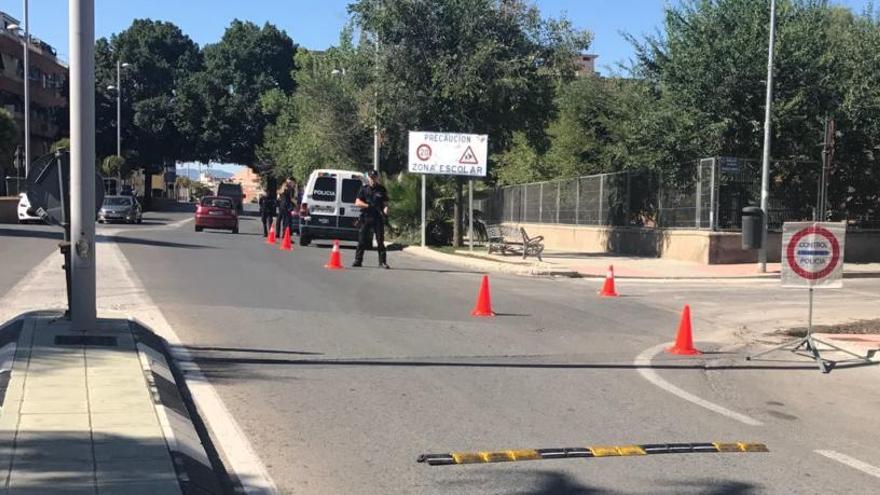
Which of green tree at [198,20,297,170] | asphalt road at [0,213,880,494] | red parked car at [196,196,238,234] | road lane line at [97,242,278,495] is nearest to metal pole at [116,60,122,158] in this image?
green tree at [198,20,297,170]

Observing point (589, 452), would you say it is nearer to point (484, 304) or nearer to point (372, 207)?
point (484, 304)

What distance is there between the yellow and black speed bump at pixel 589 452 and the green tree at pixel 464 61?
17872 mm

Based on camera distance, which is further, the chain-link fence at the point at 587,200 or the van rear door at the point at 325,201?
the chain-link fence at the point at 587,200

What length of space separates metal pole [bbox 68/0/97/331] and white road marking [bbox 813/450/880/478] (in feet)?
20.5

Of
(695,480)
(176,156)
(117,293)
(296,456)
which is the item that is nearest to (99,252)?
(117,293)

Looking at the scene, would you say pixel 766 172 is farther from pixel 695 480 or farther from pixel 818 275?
pixel 695 480

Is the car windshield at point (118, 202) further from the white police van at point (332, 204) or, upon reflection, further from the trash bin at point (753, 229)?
the trash bin at point (753, 229)

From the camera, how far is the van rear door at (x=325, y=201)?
23.8 meters

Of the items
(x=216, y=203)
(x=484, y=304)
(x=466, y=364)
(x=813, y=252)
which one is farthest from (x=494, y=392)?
(x=216, y=203)

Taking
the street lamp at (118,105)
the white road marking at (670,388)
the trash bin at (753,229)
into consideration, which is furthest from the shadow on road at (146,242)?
the street lamp at (118,105)

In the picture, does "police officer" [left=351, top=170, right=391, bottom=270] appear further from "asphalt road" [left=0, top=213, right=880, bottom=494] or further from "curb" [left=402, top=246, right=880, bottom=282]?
"curb" [left=402, top=246, right=880, bottom=282]

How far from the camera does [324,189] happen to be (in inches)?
A: 942

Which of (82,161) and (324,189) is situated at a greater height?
(324,189)

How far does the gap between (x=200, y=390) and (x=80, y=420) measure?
167 centimetres
